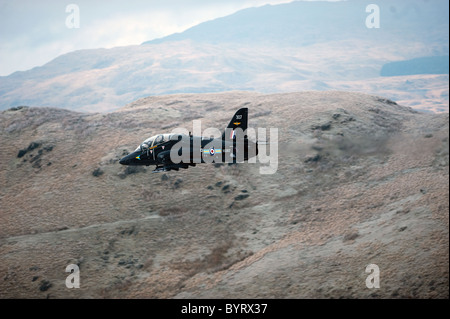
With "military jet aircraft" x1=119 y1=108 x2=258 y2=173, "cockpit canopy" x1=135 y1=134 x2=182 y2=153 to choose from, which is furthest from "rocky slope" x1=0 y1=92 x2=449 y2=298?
"cockpit canopy" x1=135 y1=134 x2=182 y2=153

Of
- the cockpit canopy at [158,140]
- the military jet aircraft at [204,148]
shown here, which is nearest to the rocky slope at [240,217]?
the military jet aircraft at [204,148]

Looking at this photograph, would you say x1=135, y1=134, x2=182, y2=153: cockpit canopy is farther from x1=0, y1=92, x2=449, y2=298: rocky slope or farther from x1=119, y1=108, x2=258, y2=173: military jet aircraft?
x1=0, y1=92, x2=449, y2=298: rocky slope

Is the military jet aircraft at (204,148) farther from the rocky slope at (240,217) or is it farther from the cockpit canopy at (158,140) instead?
the rocky slope at (240,217)

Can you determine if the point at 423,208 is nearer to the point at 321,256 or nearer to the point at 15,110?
the point at 321,256

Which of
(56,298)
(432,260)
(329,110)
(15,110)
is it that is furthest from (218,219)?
(15,110)

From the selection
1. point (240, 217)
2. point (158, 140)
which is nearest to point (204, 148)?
point (158, 140)
